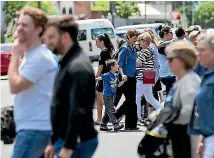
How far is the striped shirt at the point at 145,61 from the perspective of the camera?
11.6 metres

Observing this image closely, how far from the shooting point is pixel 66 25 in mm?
4750

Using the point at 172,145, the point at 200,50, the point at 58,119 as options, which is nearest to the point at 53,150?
the point at 58,119

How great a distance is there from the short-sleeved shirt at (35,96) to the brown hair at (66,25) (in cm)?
28

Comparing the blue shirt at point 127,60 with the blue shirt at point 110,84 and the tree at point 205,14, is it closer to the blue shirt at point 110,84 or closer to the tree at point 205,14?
the blue shirt at point 110,84

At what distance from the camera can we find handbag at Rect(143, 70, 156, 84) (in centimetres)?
1139

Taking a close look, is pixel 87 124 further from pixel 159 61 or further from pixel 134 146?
pixel 159 61

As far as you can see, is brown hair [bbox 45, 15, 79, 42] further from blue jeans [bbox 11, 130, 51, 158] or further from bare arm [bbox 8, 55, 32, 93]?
blue jeans [bbox 11, 130, 51, 158]

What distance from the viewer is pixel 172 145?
5.13 m

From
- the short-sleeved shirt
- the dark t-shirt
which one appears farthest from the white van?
the short-sleeved shirt

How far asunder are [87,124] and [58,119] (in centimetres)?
20

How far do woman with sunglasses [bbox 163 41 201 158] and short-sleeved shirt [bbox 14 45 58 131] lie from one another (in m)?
0.92

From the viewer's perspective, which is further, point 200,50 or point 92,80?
point 200,50

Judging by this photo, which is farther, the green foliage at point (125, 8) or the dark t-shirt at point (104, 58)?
the green foliage at point (125, 8)

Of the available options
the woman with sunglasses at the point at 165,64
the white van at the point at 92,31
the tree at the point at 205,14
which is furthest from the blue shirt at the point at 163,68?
the tree at the point at 205,14
